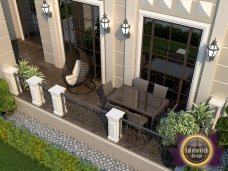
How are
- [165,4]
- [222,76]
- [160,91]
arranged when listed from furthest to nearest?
1. [160,91]
2. [222,76]
3. [165,4]

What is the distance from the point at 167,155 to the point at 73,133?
3.40 metres

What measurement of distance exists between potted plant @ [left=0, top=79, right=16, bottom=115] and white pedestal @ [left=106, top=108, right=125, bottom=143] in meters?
4.15

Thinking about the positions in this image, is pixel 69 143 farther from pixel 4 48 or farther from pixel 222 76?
pixel 222 76

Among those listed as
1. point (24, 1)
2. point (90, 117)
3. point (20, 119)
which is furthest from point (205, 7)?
point (24, 1)

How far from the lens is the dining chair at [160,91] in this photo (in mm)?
9766

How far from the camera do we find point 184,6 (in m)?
8.16

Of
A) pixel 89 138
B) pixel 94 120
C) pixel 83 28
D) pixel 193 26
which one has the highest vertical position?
pixel 193 26

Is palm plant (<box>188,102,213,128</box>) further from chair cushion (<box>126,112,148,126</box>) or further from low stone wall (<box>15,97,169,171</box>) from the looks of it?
low stone wall (<box>15,97,169,171</box>)

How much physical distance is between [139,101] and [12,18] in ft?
29.6

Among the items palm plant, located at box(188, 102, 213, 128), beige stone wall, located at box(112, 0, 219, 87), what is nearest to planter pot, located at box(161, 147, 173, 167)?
palm plant, located at box(188, 102, 213, 128)

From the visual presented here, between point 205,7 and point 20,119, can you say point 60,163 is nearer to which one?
point 20,119

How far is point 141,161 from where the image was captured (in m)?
8.61

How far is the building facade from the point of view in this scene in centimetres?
823

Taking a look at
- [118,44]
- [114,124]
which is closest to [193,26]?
[118,44]
